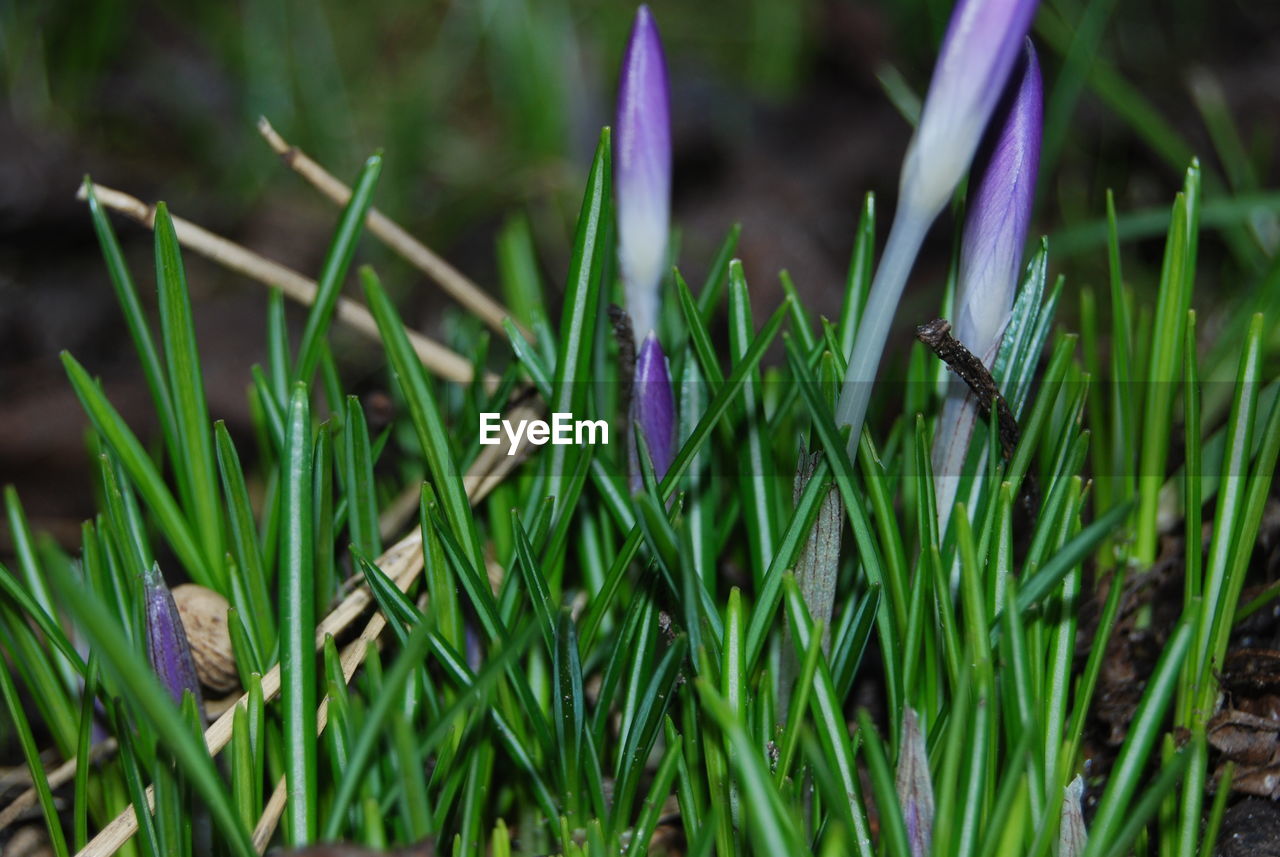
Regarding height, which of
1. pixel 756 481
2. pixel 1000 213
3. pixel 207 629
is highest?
pixel 1000 213

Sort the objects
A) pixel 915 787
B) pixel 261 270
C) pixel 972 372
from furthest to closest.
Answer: pixel 261 270
pixel 972 372
pixel 915 787

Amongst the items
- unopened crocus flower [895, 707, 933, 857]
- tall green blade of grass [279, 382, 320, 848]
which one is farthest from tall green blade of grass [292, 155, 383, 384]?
unopened crocus flower [895, 707, 933, 857]

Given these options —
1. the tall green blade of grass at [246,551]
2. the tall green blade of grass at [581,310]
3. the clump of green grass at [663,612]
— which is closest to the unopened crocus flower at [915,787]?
the clump of green grass at [663,612]

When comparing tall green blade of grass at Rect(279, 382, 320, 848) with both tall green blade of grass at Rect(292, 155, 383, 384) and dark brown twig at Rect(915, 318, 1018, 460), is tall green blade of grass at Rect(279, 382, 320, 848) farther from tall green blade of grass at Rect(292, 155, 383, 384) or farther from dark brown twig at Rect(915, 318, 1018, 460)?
dark brown twig at Rect(915, 318, 1018, 460)

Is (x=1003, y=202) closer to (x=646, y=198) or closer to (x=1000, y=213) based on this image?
(x=1000, y=213)

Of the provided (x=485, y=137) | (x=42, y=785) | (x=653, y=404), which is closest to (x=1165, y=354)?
(x=653, y=404)

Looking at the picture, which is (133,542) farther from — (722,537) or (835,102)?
(835,102)

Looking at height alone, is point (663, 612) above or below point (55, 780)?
above
